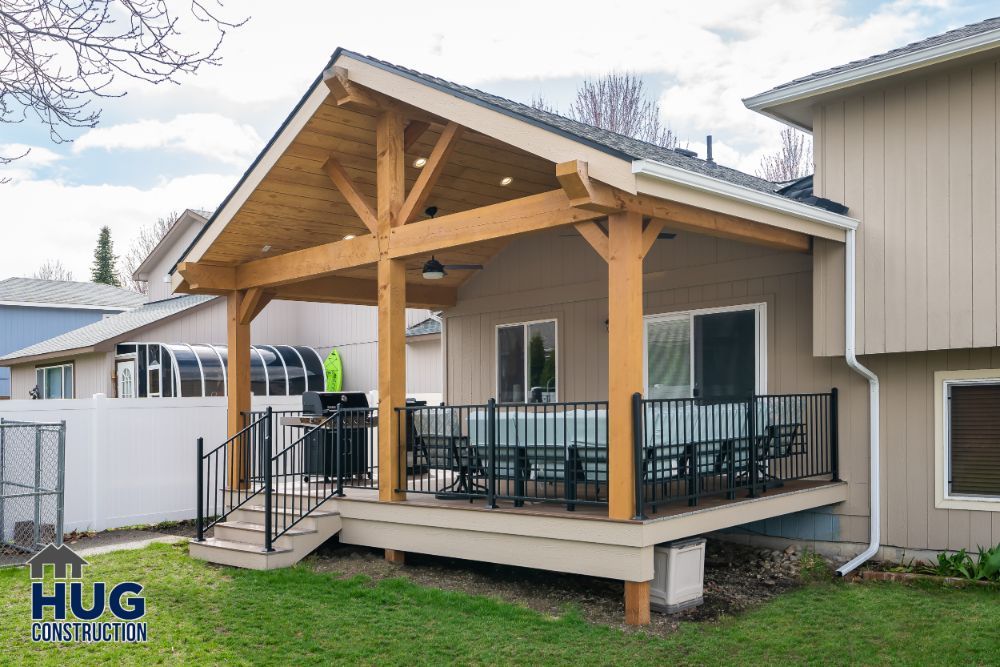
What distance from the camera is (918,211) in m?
7.62

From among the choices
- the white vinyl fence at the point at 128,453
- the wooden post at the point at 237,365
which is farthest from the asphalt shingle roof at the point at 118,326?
the wooden post at the point at 237,365

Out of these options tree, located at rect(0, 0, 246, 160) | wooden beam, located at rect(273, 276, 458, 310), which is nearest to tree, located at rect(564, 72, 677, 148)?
wooden beam, located at rect(273, 276, 458, 310)

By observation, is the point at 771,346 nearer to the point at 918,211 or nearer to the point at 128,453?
the point at 918,211

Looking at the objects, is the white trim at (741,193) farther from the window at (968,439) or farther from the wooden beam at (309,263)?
the wooden beam at (309,263)

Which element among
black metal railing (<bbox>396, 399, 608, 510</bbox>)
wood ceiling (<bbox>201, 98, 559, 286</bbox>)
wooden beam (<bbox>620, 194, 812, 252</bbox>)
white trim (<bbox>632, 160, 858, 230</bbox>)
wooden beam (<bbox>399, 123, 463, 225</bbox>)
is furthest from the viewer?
wood ceiling (<bbox>201, 98, 559, 286</bbox>)

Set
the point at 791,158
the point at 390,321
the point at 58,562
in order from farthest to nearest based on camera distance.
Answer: the point at 791,158 → the point at 58,562 → the point at 390,321

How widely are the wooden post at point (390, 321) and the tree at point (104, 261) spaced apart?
37.2m

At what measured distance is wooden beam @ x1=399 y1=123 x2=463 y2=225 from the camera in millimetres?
7734

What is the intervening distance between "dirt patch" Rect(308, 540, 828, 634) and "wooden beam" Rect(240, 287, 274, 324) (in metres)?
2.96

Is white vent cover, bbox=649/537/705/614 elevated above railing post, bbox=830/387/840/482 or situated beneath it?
situated beneath

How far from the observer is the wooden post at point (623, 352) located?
248 inches

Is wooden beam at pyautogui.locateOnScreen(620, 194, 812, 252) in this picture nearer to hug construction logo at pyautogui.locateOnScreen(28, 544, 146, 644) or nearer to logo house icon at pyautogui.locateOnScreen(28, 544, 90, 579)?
hug construction logo at pyautogui.locateOnScreen(28, 544, 146, 644)

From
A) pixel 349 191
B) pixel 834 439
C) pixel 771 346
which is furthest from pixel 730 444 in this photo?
pixel 349 191

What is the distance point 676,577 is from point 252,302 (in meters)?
5.82
